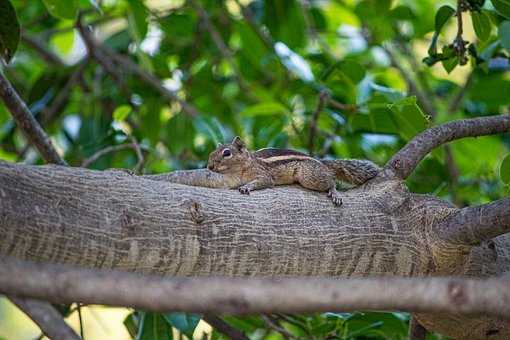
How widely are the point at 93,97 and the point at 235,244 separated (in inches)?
122

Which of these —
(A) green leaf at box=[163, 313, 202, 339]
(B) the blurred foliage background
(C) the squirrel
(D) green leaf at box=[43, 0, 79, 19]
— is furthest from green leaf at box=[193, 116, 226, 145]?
→ (A) green leaf at box=[163, 313, 202, 339]

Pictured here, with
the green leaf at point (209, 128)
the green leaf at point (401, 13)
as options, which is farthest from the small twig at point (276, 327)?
the green leaf at point (401, 13)

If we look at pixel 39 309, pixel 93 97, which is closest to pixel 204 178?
pixel 39 309

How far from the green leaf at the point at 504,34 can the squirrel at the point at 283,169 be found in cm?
66

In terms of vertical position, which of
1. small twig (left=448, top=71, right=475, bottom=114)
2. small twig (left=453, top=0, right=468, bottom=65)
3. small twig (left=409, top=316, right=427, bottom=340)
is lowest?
small twig (left=409, top=316, right=427, bottom=340)

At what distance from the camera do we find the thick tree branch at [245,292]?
3.92 ft

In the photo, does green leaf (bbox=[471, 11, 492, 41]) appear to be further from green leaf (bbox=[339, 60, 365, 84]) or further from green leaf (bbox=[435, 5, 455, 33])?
green leaf (bbox=[339, 60, 365, 84])

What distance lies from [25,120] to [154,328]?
96 centimetres

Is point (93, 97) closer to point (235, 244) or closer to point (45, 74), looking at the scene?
point (45, 74)

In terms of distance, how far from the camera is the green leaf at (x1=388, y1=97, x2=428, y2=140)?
3.10 metres

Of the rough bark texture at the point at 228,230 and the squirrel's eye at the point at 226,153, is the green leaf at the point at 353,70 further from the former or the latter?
the rough bark texture at the point at 228,230

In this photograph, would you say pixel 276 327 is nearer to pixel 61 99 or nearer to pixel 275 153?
pixel 275 153

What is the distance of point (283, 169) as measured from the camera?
3.52 metres

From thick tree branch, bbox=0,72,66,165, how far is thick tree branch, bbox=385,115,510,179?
49.3 inches
